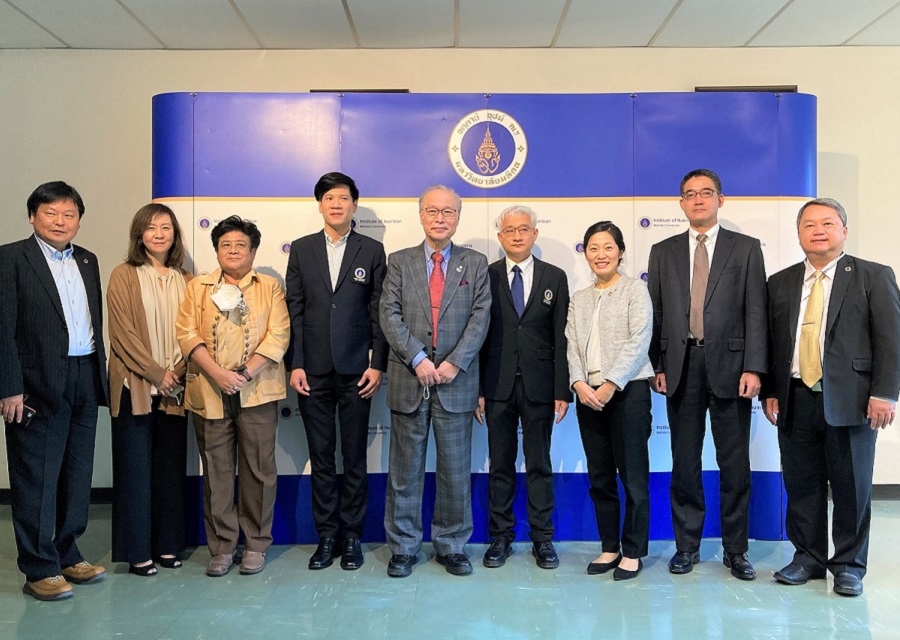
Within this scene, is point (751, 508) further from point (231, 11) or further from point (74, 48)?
point (74, 48)

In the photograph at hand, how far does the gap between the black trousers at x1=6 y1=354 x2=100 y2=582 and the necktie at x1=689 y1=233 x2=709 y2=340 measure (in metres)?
2.88

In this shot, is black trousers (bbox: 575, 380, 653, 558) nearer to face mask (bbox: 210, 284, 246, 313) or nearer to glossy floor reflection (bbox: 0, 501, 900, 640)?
glossy floor reflection (bbox: 0, 501, 900, 640)

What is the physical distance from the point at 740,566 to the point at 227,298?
2.78 meters

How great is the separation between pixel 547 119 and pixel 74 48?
354 cm

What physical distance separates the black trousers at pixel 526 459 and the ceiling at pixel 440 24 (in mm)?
2571

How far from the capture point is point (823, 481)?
3469 millimetres

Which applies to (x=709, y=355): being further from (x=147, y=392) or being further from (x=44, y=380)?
(x=44, y=380)

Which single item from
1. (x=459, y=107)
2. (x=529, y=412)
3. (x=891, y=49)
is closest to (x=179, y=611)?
(x=529, y=412)

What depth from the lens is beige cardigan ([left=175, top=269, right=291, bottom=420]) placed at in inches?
140

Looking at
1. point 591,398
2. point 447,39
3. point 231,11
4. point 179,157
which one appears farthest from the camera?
point 447,39

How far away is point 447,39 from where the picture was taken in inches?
204

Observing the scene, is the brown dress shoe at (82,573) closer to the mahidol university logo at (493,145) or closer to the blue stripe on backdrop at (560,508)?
the blue stripe on backdrop at (560,508)

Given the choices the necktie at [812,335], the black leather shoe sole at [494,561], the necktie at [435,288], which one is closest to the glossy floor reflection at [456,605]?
the black leather shoe sole at [494,561]

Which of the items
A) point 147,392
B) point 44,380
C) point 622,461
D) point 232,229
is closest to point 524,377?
→ point 622,461
